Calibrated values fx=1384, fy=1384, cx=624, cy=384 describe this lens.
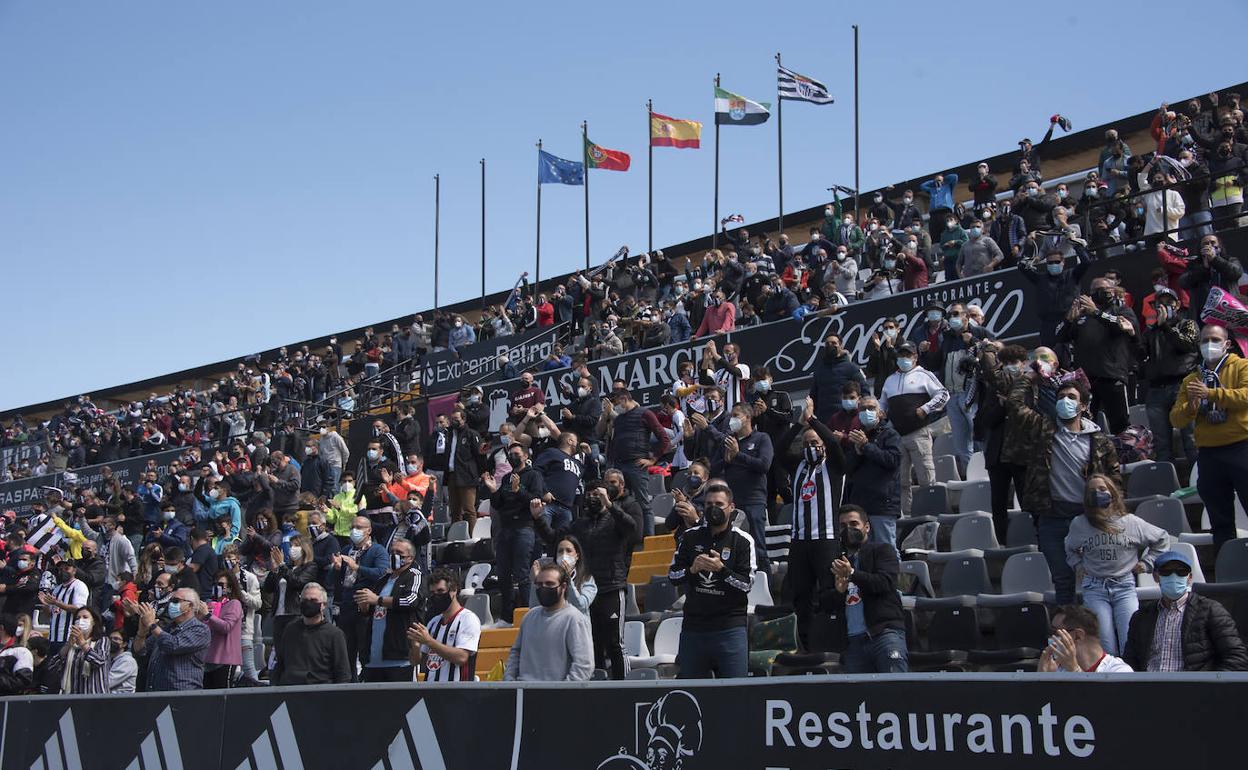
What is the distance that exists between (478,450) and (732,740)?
36.1ft

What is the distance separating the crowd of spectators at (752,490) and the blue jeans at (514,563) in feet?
0.09

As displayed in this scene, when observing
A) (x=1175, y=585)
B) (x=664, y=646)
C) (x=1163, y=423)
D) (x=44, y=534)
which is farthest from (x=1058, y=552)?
(x=44, y=534)

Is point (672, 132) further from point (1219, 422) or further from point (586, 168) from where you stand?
point (1219, 422)

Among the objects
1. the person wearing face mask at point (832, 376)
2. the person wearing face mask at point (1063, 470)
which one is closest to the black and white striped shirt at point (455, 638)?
the person wearing face mask at point (1063, 470)

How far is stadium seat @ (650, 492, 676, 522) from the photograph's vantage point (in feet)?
47.7

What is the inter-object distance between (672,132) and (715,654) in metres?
25.3

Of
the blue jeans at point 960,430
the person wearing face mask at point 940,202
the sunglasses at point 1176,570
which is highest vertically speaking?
the person wearing face mask at point 940,202

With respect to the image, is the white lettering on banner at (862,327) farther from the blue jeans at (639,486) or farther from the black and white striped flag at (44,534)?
the black and white striped flag at (44,534)

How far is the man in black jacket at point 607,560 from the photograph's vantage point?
398 inches

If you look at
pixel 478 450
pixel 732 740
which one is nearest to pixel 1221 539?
pixel 732 740

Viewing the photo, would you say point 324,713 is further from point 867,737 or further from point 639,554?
point 639,554

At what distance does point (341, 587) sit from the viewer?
1230 cm

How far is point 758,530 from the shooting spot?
1128 cm

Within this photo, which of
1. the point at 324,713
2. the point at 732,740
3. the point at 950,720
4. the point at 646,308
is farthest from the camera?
the point at 646,308
